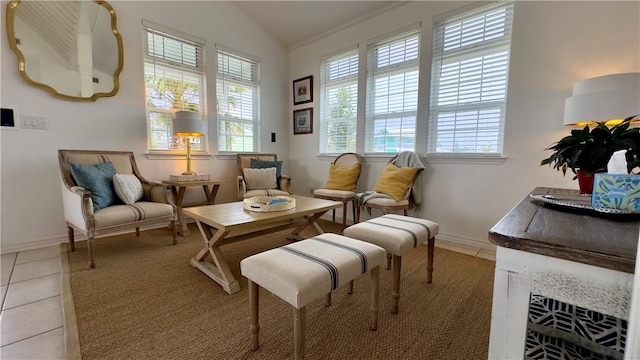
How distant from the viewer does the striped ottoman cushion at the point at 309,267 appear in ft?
3.27

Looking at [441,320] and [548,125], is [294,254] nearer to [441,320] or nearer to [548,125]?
[441,320]

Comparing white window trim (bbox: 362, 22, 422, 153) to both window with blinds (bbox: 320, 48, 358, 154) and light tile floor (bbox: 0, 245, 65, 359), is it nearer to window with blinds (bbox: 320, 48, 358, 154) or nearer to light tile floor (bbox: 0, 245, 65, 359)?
window with blinds (bbox: 320, 48, 358, 154)

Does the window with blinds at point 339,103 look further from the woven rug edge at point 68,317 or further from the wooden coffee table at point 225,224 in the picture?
the woven rug edge at point 68,317

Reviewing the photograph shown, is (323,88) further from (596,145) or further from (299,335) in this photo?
(299,335)

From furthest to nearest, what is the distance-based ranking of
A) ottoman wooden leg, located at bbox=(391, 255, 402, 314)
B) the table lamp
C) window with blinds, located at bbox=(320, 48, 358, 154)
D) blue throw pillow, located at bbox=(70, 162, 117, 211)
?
window with blinds, located at bbox=(320, 48, 358, 154) < the table lamp < blue throw pillow, located at bbox=(70, 162, 117, 211) < ottoman wooden leg, located at bbox=(391, 255, 402, 314)

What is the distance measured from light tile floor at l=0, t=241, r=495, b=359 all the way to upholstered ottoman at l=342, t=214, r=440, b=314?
1.13m

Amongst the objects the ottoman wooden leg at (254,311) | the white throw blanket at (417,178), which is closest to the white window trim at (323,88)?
the white throw blanket at (417,178)

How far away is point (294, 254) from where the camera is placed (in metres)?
1.20

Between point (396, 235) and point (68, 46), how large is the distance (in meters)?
3.40

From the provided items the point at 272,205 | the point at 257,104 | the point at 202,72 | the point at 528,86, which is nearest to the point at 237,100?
the point at 257,104

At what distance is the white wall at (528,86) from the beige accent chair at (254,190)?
5.60 feet

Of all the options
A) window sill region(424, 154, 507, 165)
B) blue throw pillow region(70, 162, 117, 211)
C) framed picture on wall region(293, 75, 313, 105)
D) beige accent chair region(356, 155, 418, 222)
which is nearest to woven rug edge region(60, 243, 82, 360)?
blue throw pillow region(70, 162, 117, 211)

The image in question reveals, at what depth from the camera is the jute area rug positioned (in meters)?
1.23

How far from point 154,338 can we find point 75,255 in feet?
5.41
